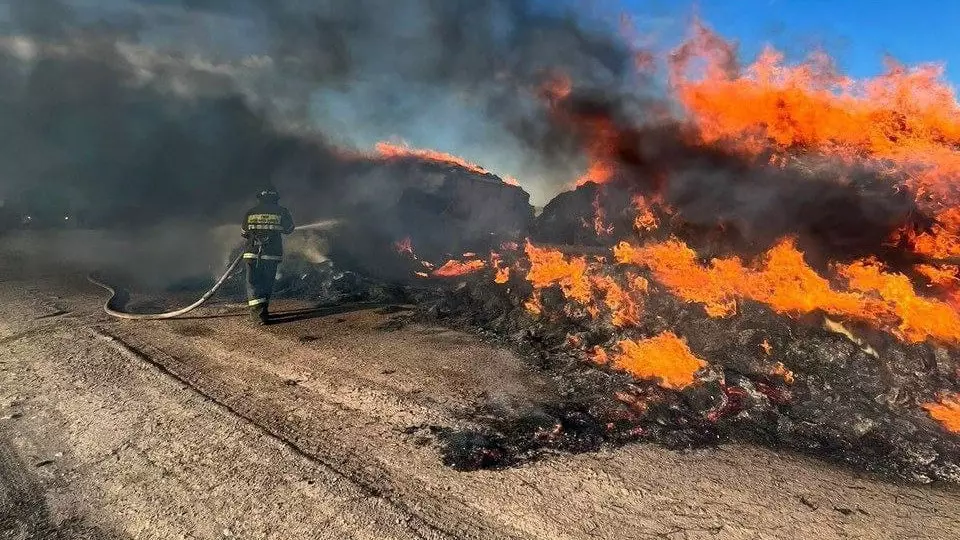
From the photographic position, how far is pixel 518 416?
5.12 m

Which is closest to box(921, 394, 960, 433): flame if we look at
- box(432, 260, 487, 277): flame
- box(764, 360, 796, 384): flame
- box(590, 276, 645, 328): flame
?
box(764, 360, 796, 384): flame

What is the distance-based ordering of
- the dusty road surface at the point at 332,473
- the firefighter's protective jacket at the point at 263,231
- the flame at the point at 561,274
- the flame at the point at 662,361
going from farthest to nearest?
the firefighter's protective jacket at the point at 263,231 → the flame at the point at 561,274 → the flame at the point at 662,361 → the dusty road surface at the point at 332,473

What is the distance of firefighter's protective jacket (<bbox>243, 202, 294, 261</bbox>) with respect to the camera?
881cm

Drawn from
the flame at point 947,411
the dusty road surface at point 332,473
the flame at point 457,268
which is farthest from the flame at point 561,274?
the flame at point 947,411

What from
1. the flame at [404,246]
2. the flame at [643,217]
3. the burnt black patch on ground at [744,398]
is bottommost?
the burnt black patch on ground at [744,398]

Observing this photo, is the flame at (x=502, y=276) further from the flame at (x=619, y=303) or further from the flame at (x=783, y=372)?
the flame at (x=783, y=372)

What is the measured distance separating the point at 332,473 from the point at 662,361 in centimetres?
453

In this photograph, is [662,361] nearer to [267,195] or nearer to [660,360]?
[660,360]

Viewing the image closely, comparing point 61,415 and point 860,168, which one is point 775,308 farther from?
point 61,415

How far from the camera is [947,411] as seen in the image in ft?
18.4

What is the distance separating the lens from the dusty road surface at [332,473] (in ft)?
11.0

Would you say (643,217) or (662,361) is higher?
(643,217)

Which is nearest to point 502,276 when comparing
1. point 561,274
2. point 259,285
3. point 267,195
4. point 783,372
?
point 561,274

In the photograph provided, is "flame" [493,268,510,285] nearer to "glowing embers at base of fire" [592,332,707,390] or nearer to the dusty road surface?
"glowing embers at base of fire" [592,332,707,390]
